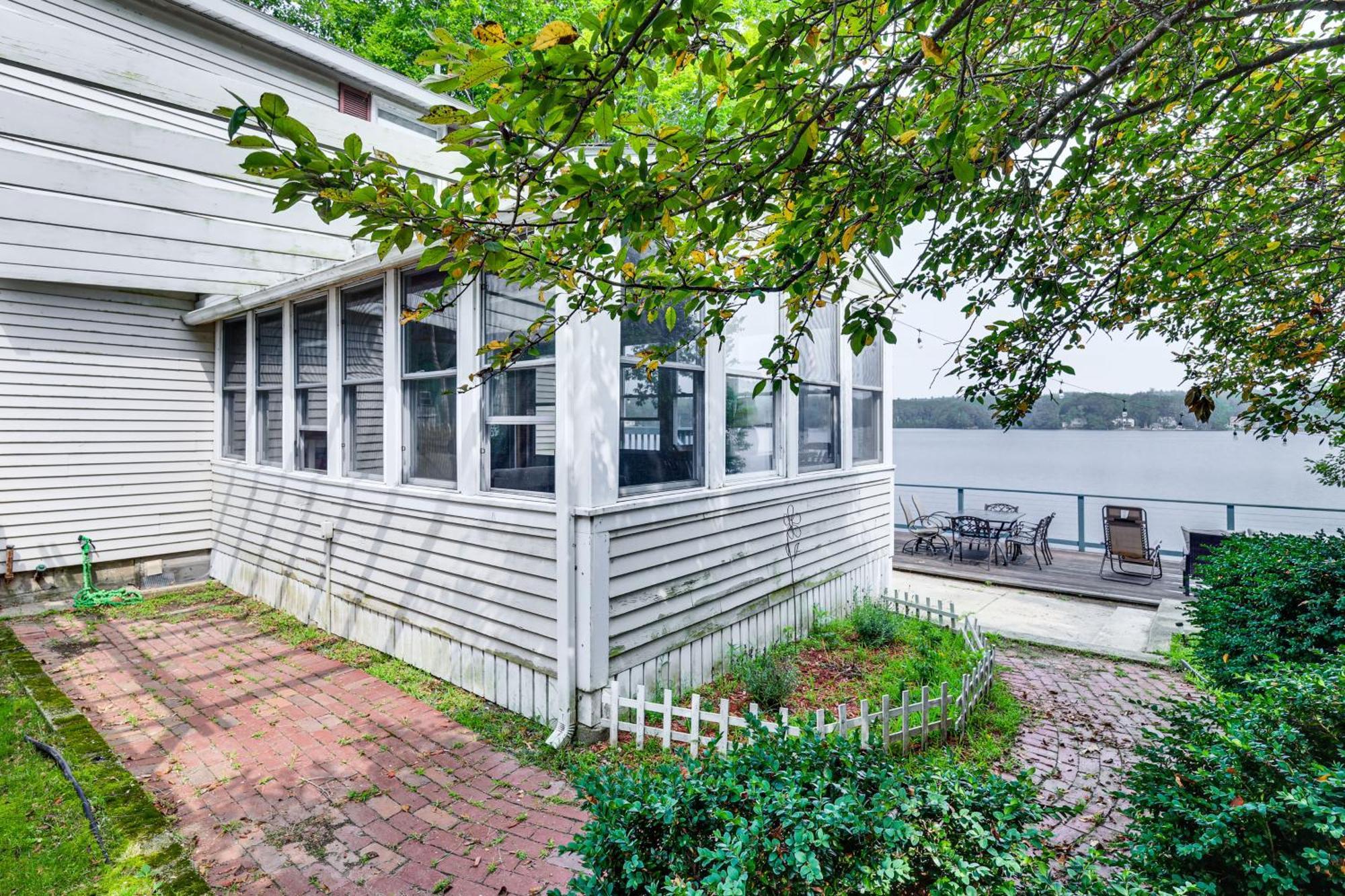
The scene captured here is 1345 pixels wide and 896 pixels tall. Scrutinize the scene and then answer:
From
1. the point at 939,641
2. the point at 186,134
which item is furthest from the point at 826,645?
the point at 186,134

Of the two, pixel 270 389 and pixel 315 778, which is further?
pixel 270 389

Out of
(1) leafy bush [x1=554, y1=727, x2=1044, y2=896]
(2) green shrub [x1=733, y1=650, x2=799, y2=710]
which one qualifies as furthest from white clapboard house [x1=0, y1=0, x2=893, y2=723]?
(1) leafy bush [x1=554, y1=727, x2=1044, y2=896]

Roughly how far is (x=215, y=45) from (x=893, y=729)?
10.5 meters

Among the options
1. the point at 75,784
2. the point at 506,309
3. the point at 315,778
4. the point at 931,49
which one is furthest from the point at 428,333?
the point at 931,49

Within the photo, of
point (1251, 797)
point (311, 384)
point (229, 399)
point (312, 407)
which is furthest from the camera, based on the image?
point (229, 399)

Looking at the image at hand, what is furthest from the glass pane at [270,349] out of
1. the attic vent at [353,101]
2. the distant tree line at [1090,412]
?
the distant tree line at [1090,412]

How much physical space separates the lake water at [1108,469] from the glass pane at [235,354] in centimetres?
1800

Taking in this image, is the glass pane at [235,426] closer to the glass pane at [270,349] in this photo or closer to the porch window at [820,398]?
the glass pane at [270,349]

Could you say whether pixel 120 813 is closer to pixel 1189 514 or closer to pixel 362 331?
pixel 362 331

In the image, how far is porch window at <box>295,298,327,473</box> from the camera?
256 inches

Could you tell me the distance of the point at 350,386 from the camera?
6125mm

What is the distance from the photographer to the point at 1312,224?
3840mm

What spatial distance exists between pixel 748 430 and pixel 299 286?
15.3 ft

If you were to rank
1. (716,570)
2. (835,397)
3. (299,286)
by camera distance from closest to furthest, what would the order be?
(716,570)
(299,286)
(835,397)
